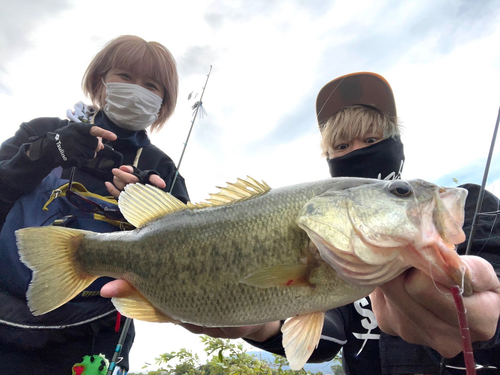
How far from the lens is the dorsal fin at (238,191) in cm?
129

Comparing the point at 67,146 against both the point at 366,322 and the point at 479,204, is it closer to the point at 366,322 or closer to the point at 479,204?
the point at 366,322

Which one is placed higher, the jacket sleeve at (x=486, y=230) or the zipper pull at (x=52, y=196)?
the zipper pull at (x=52, y=196)

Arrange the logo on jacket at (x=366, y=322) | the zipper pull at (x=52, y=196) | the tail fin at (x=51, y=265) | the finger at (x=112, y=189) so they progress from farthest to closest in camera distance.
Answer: the logo on jacket at (x=366, y=322), the finger at (x=112, y=189), the zipper pull at (x=52, y=196), the tail fin at (x=51, y=265)

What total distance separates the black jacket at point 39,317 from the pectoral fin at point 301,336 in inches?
44.1

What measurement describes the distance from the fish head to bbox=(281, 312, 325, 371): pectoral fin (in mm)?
276

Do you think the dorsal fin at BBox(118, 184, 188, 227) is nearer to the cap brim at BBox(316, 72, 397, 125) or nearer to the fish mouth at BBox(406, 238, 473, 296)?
the fish mouth at BBox(406, 238, 473, 296)

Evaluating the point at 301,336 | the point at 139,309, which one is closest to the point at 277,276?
the point at 301,336

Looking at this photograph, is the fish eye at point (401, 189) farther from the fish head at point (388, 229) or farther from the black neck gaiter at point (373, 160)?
the black neck gaiter at point (373, 160)

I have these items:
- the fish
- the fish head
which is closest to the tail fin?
the fish

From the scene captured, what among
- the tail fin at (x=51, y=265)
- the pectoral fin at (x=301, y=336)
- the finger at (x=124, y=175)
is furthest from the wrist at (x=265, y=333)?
the finger at (x=124, y=175)

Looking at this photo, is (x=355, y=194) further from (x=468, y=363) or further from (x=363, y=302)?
(x=363, y=302)

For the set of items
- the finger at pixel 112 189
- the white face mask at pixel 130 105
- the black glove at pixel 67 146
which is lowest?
the finger at pixel 112 189

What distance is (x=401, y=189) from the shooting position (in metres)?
1.00

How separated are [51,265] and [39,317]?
1.21 feet
